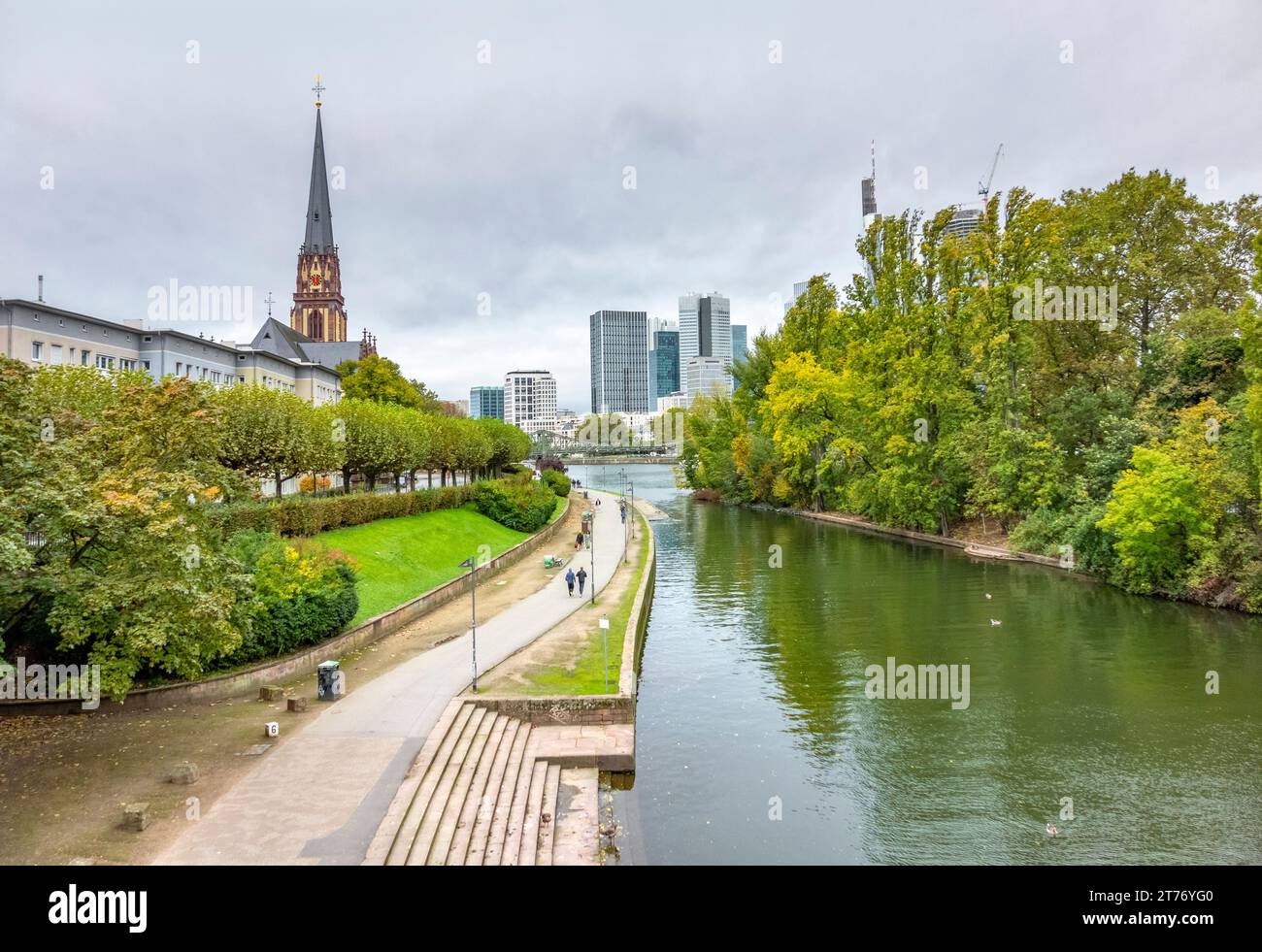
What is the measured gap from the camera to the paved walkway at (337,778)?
40.0ft

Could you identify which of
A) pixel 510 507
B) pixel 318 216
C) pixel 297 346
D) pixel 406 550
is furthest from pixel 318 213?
pixel 406 550

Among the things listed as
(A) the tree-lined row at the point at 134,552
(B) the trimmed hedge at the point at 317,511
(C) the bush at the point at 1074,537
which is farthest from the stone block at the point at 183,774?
(C) the bush at the point at 1074,537

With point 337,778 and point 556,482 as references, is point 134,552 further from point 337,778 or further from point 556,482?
point 556,482

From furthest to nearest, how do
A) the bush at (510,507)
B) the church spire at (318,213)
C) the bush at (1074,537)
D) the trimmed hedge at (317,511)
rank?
the church spire at (318,213), the bush at (510,507), the bush at (1074,537), the trimmed hedge at (317,511)

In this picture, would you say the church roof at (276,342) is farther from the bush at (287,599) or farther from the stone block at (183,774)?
the stone block at (183,774)

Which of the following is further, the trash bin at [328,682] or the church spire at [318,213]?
the church spire at [318,213]

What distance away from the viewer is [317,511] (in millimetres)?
33469

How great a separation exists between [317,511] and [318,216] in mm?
106604

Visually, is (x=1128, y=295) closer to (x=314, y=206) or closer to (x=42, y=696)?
(x=42, y=696)

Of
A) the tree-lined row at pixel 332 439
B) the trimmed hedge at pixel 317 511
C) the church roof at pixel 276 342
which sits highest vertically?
the church roof at pixel 276 342

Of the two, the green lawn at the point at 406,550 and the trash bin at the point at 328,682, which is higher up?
the green lawn at the point at 406,550

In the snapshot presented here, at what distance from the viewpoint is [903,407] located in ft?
168

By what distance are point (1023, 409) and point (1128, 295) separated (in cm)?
829

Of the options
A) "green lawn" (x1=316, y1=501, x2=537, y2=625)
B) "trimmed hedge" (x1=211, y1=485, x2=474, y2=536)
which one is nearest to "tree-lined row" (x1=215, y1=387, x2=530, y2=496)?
"trimmed hedge" (x1=211, y1=485, x2=474, y2=536)
